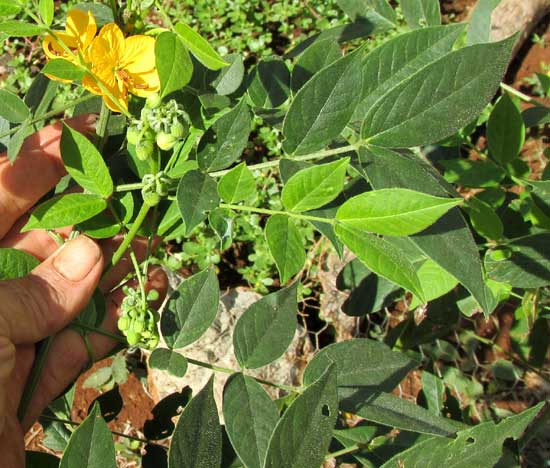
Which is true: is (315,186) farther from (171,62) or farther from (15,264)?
(15,264)

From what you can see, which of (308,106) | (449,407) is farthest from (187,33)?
(449,407)

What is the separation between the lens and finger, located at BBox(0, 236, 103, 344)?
965 millimetres

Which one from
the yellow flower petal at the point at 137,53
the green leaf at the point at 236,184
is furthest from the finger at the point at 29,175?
the green leaf at the point at 236,184

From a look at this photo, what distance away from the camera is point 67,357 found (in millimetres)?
1208

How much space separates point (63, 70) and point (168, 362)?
433mm

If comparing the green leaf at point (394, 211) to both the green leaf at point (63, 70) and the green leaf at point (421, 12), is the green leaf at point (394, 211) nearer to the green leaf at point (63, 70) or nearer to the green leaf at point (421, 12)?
the green leaf at point (63, 70)

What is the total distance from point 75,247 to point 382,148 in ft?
1.68

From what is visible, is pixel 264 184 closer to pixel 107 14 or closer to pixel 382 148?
pixel 107 14

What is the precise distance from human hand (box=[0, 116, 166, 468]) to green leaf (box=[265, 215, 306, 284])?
352mm

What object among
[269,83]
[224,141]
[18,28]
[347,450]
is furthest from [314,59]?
[347,450]

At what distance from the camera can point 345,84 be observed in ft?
2.50

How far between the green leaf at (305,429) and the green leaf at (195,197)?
25 centimetres

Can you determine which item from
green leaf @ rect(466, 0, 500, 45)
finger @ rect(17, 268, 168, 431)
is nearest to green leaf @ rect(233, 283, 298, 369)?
finger @ rect(17, 268, 168, 431)

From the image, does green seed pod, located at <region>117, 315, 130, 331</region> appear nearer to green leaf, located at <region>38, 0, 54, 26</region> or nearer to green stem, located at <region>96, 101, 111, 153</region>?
green stem, located at <region>96, 101, 111, 153</region>
